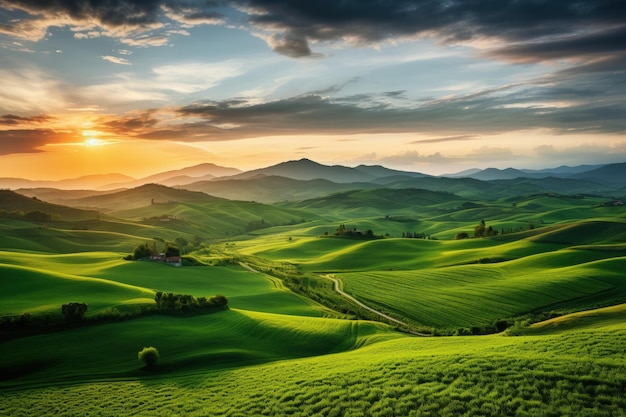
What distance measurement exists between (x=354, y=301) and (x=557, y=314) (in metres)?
37.7

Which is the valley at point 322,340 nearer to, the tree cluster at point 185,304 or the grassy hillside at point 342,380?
the grassy hillside at point 342,380

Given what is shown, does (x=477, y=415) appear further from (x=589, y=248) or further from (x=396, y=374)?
(x=589, y=248)

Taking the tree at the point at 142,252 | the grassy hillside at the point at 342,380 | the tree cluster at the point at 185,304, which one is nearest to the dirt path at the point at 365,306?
the grassy hillside at the point at 342,380

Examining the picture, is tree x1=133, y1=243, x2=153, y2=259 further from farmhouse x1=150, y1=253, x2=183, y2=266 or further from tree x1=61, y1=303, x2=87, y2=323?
tree x1=61, y1=303, x2=87, y2=323

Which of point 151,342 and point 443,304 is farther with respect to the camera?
point 443,304

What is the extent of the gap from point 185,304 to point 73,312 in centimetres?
1593

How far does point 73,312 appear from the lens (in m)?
55.4

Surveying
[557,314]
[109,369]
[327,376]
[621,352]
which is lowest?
[557,314]

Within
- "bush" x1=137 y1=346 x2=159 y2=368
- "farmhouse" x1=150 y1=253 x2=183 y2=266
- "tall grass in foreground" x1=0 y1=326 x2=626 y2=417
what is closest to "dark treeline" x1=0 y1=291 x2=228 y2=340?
"bush" x1=137 y1=346 x2=159 y2=368

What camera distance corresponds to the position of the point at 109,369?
141ft

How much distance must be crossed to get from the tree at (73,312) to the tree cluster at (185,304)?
11.2 meters

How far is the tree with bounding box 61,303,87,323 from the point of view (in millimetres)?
54969

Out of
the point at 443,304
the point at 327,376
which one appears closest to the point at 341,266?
the point at 443,304

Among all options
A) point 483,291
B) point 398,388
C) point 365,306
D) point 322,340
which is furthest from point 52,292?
point 483,291
